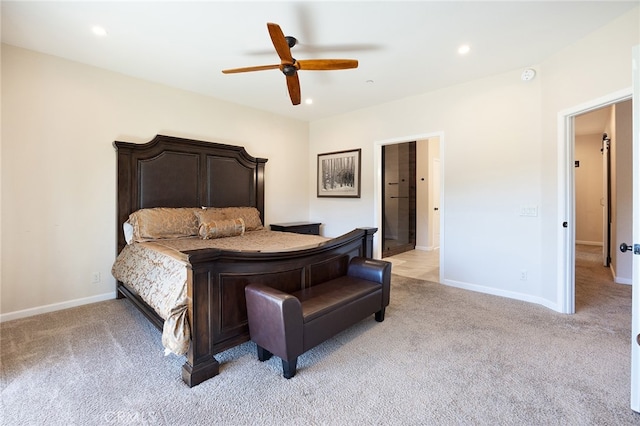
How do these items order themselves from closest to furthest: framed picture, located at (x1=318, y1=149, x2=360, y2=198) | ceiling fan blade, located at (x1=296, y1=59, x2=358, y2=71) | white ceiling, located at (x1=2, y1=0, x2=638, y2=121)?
1. white ceiling, located at (x1=2, y1=0, x2=638, y2=121)
2. ceiling fan blade, located at (x1=296, y1=59, x2=358, y2=71)
3. framed picture, located at (x1=318, y1=149, x2=360, y2=198)

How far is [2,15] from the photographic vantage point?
2.40 m

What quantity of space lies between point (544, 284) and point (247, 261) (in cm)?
327

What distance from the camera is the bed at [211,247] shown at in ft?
6.27

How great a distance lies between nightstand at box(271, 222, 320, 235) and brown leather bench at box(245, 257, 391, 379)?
7.08ft

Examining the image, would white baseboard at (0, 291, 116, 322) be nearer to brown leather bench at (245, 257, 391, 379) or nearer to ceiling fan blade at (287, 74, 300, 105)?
brown leather bench at (245, 257, 391, 379)

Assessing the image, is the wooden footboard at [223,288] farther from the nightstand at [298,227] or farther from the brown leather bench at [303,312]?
the nightstand at [298,227]

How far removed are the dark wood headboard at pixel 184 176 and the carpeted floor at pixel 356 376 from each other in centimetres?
145

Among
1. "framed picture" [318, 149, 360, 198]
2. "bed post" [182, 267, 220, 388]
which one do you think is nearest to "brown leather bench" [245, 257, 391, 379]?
"bed post" [182, 267, 220, 388]

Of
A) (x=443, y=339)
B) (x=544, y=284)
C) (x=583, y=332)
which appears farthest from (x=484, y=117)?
(x=443, y=339)

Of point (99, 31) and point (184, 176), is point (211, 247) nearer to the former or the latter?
point (184, 176)

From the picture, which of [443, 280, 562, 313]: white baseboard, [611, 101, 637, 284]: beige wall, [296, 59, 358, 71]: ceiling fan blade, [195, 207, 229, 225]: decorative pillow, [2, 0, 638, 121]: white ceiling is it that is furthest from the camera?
[611, 101, 637, 284]: beige wall

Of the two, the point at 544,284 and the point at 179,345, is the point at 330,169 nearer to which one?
the point at 544,284

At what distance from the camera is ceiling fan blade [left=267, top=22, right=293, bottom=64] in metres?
2.06

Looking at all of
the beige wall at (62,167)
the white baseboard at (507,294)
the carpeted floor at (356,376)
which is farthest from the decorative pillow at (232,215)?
the white baseboard at (507,294)
